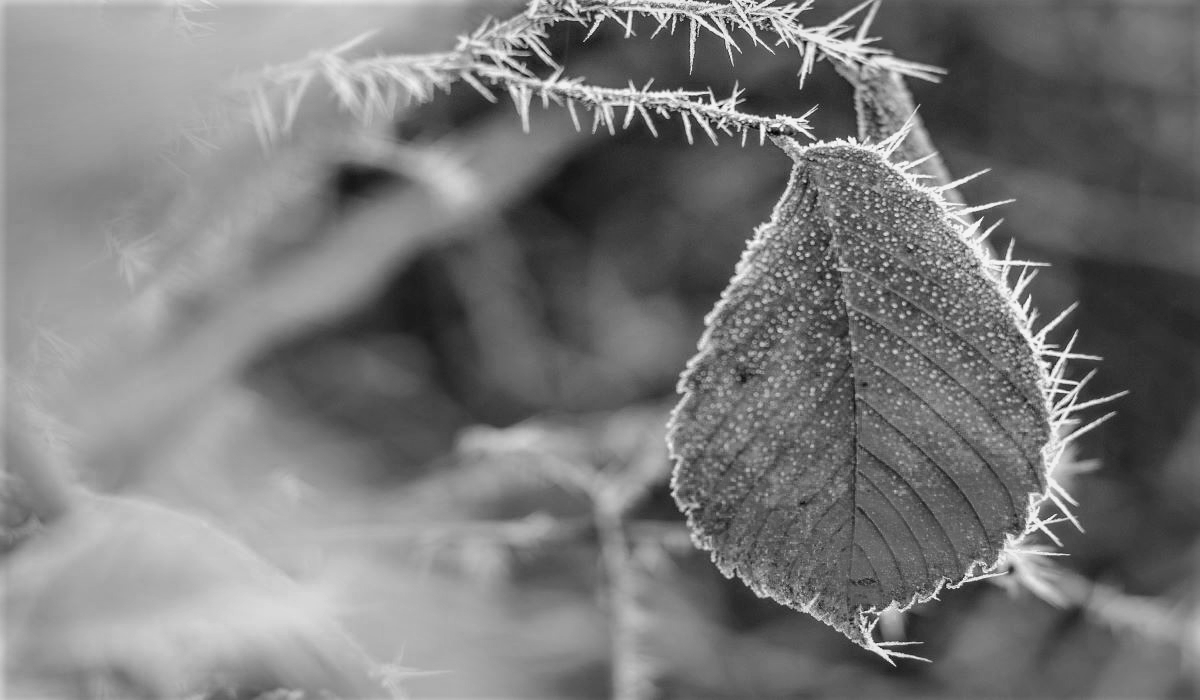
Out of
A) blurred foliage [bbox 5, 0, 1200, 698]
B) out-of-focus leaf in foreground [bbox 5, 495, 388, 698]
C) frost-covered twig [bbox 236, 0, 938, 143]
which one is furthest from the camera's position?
blurred foliage [bbox 5, 0, 1200, 698]

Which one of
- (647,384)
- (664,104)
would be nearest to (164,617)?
(664,104)

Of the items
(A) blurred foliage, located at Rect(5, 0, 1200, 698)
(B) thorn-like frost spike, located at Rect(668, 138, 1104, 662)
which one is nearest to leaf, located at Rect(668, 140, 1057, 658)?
(B) thorn-like frost spike, located at Rect(668, 138, 1104, 662)

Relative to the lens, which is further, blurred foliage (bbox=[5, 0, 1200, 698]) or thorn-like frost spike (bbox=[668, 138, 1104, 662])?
blurred foliage (bbox=[5, 0, 1200, 698])

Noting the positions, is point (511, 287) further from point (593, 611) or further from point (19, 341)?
point (19, 341)

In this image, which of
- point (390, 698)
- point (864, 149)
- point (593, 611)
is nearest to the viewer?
point (864, 149)

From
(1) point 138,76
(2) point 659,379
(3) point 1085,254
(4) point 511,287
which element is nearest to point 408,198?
(4) point 511,287

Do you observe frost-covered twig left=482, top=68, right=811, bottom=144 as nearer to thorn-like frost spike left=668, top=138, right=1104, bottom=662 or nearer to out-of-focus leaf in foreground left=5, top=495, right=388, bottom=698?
thorn-like frost spike left=668, top=138, right=1104, bottom=662

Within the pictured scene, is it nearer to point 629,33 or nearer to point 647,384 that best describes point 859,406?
point 629,33
